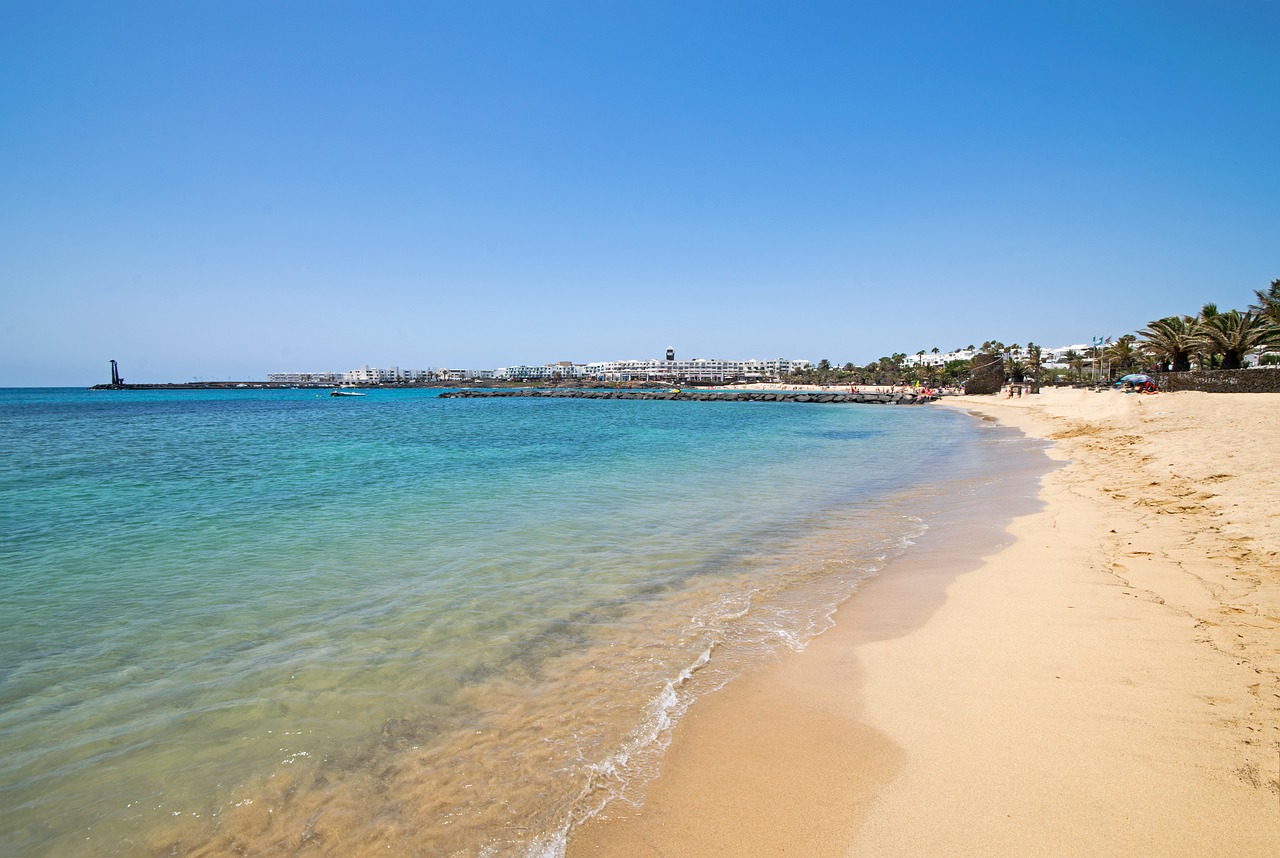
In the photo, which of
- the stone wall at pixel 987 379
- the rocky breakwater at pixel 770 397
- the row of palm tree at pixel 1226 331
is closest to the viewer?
the row of palm tree at pixel 1226 331

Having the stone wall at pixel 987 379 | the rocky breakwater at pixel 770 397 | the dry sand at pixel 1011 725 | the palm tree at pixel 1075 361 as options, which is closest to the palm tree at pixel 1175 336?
the rocky breakwater at pixel 770 397

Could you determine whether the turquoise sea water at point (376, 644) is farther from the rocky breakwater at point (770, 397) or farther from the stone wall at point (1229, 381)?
the rocky breakwater at point (770, 397)

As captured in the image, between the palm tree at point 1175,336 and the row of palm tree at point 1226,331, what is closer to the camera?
the row of palm tree at point 1226,331

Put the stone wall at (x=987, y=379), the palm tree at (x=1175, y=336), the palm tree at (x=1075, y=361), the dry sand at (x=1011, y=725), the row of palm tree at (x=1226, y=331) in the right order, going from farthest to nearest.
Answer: the palm tree at (x=1075, y=361) < the stone wall at (x=987, y=379) < the palm tree at (x=1175, y=336) < the row of palm tree at (x=1226, y=331) < the dry sand at (x=1011, y=725)

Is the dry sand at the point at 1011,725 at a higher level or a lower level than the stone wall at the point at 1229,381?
lower

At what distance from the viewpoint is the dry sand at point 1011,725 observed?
3.05 metres

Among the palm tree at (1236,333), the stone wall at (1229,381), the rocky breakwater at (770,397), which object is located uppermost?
the palm tree at (1236,333)

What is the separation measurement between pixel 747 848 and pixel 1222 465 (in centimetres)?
1421

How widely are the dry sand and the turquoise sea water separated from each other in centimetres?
48

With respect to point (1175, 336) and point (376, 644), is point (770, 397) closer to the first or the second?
point (1175, 336)

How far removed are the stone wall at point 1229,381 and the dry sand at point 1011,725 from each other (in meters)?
33.3

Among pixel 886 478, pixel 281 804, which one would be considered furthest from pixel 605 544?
pixel 886 478

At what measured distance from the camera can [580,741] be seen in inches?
161

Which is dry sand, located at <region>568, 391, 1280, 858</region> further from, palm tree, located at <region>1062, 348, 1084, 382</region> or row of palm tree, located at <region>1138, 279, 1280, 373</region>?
palm tree, located at <region>1062, 348, 1084, 382</region>
